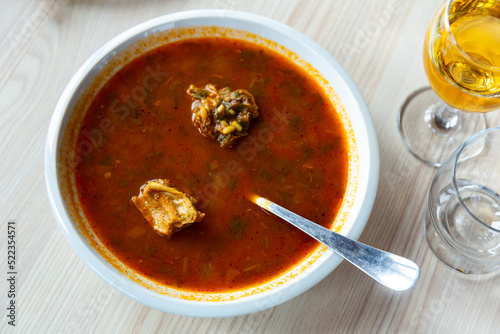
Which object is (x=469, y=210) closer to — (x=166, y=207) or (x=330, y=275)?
(x=330, y=275)

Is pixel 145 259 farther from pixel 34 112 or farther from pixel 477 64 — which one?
pixel 477 64

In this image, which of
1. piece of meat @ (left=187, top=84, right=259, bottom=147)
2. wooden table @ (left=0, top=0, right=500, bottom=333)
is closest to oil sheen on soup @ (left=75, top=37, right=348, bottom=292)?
piece of meat @ (left=187, top=84, right=259, bottom=147)

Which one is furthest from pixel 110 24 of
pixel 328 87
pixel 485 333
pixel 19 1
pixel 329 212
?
pixel 485 333

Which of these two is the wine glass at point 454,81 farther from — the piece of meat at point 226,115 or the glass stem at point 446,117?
the piece of meat at point 226,115

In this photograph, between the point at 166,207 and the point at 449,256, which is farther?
the point at 449,256

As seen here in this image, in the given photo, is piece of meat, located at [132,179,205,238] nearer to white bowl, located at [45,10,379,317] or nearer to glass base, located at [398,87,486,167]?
white bowl, located at [45,10,379,317]

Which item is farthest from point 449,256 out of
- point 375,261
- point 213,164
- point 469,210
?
point 213,164
